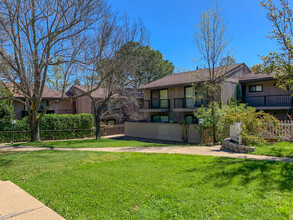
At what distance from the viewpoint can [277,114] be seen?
19.2 metres

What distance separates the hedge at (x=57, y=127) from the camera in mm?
18391

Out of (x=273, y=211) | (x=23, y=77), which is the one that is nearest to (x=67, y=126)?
(x=23, y=77)

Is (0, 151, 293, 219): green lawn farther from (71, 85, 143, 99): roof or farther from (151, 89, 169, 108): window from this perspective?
(151, 89, 169, 108): window

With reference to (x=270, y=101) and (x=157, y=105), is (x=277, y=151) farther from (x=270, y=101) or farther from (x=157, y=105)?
(x=157, y=105)

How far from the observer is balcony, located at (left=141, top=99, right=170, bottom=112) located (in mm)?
22616

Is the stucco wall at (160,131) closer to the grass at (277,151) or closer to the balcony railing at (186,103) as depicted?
the balcony railing at (186,103)

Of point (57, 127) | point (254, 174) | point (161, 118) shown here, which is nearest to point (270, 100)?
point (161, 118)

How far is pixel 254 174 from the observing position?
547cm

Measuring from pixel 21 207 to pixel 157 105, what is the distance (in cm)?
2003

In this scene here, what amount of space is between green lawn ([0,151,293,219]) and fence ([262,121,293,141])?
4649 mm

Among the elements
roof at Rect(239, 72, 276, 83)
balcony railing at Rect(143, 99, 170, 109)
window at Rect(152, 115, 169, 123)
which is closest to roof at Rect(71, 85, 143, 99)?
balcony railing at Rect(143, 99, 170, 109)

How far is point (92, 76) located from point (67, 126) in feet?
26.8

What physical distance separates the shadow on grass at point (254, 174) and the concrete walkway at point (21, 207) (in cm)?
350

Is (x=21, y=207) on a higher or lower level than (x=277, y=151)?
lower
